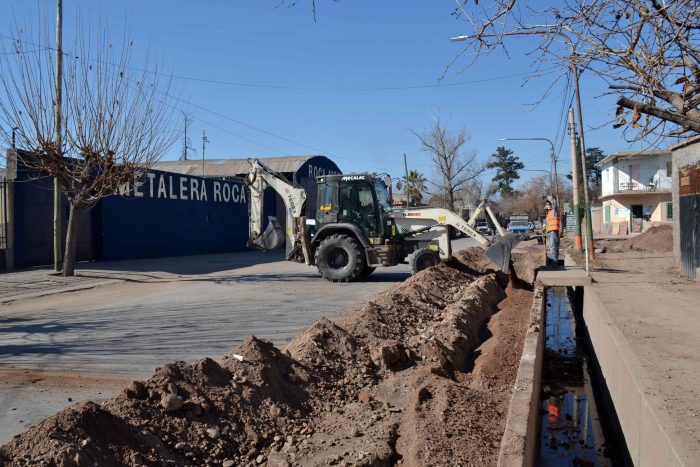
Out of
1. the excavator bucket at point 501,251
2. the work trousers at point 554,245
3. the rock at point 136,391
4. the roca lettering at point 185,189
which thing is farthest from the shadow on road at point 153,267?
the rock at point 136,391

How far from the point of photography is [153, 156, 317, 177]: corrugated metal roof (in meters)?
39.7

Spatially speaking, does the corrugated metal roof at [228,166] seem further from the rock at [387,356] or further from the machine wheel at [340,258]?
A: the rock at [387,356]

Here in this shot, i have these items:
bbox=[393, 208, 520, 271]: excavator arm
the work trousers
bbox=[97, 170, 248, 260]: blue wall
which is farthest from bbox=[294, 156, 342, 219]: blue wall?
bbox=[393, 208, 520, 271]: excavator arm

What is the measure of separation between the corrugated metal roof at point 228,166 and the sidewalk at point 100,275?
1491cm

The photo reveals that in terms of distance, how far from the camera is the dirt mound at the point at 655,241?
87.2ft

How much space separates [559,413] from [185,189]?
24077 mm

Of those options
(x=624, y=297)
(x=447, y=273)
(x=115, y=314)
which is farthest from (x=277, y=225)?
(x=624, y=297)

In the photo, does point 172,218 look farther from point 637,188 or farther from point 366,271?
point 637,188

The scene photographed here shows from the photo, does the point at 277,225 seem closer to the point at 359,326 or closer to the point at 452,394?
the point at 359,326

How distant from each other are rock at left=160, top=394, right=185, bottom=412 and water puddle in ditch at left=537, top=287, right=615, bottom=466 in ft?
12.8

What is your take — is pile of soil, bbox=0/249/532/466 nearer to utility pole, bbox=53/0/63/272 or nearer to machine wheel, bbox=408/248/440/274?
machine wheel, bbox=408/248/440/274

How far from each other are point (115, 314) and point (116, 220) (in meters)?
14.0

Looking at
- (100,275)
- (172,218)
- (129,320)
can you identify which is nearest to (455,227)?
(129,320)

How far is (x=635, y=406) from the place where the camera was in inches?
224
